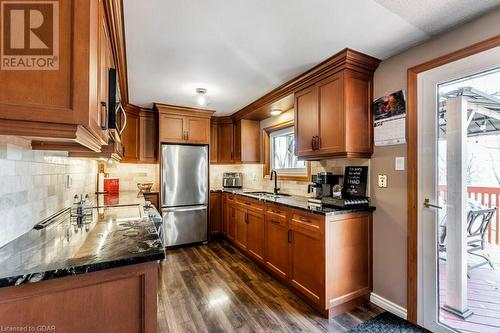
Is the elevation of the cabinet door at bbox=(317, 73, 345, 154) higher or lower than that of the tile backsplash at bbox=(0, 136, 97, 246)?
higher

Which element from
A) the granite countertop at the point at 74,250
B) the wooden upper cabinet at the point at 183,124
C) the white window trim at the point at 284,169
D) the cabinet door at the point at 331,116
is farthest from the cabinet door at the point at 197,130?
the granite countertop at the point at 74,250

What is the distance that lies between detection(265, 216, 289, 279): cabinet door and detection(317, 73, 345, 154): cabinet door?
0.93 m

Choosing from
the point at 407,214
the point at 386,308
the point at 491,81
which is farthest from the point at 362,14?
the point at 386,308

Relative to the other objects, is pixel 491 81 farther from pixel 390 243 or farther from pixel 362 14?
pixel 390 243

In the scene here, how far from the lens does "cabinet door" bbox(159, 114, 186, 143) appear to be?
A: 380 centimetres

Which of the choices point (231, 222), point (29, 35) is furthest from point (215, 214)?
point (29, 35)

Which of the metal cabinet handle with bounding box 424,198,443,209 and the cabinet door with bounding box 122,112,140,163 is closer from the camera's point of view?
the metal cabinet handle with bounding box 424,198,443,209

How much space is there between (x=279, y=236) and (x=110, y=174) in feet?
10.1

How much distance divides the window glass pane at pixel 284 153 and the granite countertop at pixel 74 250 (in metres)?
2.47

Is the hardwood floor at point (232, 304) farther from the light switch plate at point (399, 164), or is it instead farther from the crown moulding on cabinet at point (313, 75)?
the crown moulding on cabinet at point (313, 75)

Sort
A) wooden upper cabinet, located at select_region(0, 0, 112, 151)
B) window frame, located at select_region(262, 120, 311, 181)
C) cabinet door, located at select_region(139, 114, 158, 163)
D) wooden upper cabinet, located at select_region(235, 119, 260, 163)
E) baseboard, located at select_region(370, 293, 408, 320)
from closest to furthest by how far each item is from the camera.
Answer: wooden upper cabinet, located at select_region(0, 0, 112, 151) < baseboard, located at select_region(370, 293, 408, 320) < window frame, located at select_region(262, 120, 311, 181) < cabinet door, located at select_region(139, 114, 158, 163) < wooden upper cabinet, located at select_region(235, 119, 260, 163)

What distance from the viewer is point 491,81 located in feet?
5.24

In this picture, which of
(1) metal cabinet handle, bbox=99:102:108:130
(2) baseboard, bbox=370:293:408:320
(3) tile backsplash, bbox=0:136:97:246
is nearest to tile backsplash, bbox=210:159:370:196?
(2) baseboard, bbox=370:293:408:320

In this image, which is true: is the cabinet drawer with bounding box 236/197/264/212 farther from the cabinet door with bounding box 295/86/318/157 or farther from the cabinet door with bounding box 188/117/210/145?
the cabinet door with bounding box 188/117/210/145
